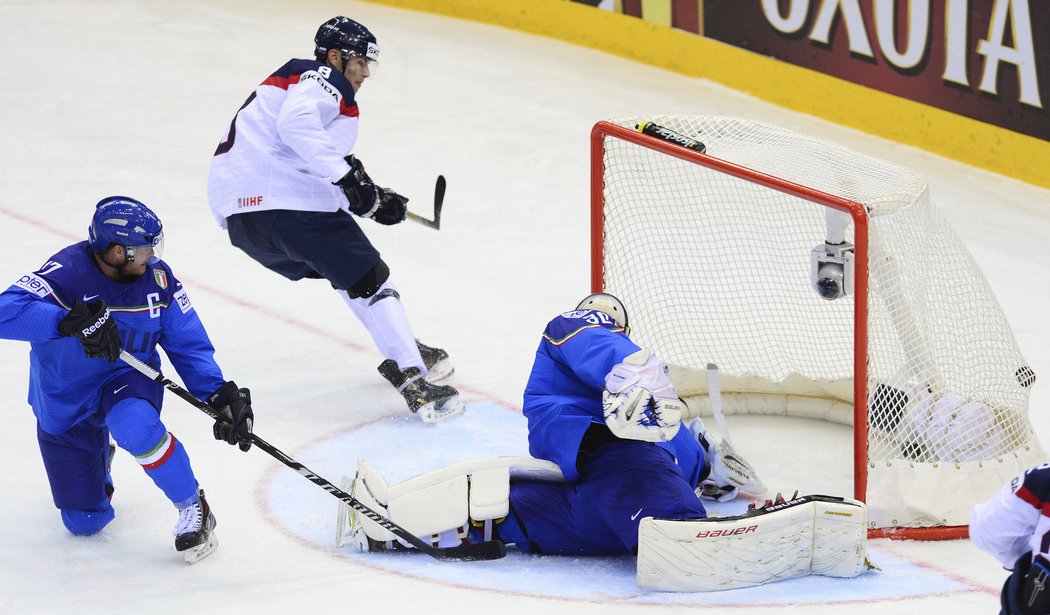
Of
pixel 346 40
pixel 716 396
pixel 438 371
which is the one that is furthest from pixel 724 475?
pixel 346 40

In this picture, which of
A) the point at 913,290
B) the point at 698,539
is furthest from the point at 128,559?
the point at 913,290

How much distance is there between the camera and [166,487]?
12.8ft

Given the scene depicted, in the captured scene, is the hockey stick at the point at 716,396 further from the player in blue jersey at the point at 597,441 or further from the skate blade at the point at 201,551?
the skate blade at the point at 201,551

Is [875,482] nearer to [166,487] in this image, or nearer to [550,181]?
[166,487]

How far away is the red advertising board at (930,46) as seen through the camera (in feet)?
22.5

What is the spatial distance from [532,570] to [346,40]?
1.90m

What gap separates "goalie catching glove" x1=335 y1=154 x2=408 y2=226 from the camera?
4.92 meters

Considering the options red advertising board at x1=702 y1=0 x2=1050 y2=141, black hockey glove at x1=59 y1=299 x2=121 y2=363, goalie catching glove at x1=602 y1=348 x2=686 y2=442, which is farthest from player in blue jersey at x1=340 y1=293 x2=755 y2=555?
red advertising board at x1=702 y1=0 x2=1050 y2=141

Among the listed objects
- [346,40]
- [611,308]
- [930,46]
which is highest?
[930,46]

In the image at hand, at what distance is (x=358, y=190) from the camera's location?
493cm

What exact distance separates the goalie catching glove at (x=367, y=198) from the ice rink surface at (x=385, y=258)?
58 centimetres

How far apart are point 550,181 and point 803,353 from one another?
247cm

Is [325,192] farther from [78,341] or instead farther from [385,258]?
[385,258]

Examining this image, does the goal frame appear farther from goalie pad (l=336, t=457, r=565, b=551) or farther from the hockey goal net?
goalie pad (l=336, t=457, r=565, b=551)
